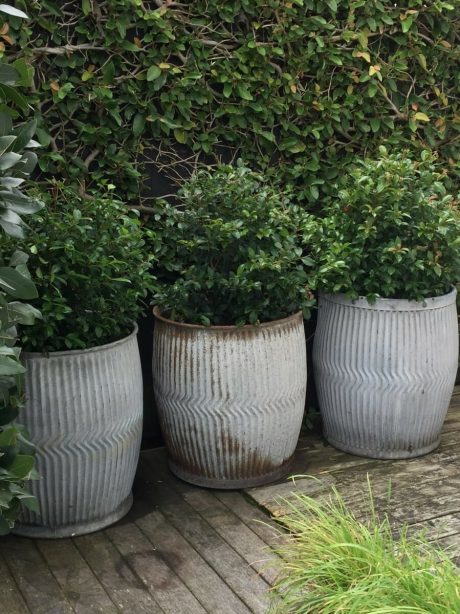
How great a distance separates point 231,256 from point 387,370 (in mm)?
850

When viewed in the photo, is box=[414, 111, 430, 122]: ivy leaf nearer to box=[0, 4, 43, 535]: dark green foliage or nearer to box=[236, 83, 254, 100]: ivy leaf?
box=[236, 83, 254, 100]: ivy leaf

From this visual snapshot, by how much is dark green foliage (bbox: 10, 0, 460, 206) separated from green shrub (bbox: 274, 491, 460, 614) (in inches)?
71.6

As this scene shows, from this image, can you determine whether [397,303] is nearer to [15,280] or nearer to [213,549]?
[213,549]

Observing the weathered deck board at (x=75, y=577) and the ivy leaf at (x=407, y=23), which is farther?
the ivy leaf at (x=407, y=23)

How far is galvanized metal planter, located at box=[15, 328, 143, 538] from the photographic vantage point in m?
2.85

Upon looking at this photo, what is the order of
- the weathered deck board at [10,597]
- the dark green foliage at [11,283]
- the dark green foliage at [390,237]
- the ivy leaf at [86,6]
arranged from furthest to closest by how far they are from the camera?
the dark green foliage at [390,237]
the ivy leaf at [86,6]
the weathered deck board at [10,597]
the dark green foliage at [11,283]

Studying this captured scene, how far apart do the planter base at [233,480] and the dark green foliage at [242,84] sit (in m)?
1.23

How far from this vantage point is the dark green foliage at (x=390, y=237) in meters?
3.45

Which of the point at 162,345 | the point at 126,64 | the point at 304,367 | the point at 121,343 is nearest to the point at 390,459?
the point at 304,367

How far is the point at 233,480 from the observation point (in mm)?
3342

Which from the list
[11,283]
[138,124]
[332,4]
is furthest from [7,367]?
[332,4]

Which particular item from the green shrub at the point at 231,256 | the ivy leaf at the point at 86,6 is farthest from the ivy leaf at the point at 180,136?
the ivy leaf at the point at 86,6

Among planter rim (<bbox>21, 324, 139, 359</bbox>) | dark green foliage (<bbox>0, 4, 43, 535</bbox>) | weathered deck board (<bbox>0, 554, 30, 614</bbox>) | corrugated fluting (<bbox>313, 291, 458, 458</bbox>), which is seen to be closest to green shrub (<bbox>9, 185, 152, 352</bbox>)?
planter rim (<bbox>21, 324, 139, 359</bbox>)

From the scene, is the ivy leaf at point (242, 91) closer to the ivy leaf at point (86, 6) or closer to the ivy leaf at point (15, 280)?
the ivy leaf at point (86, 6)
